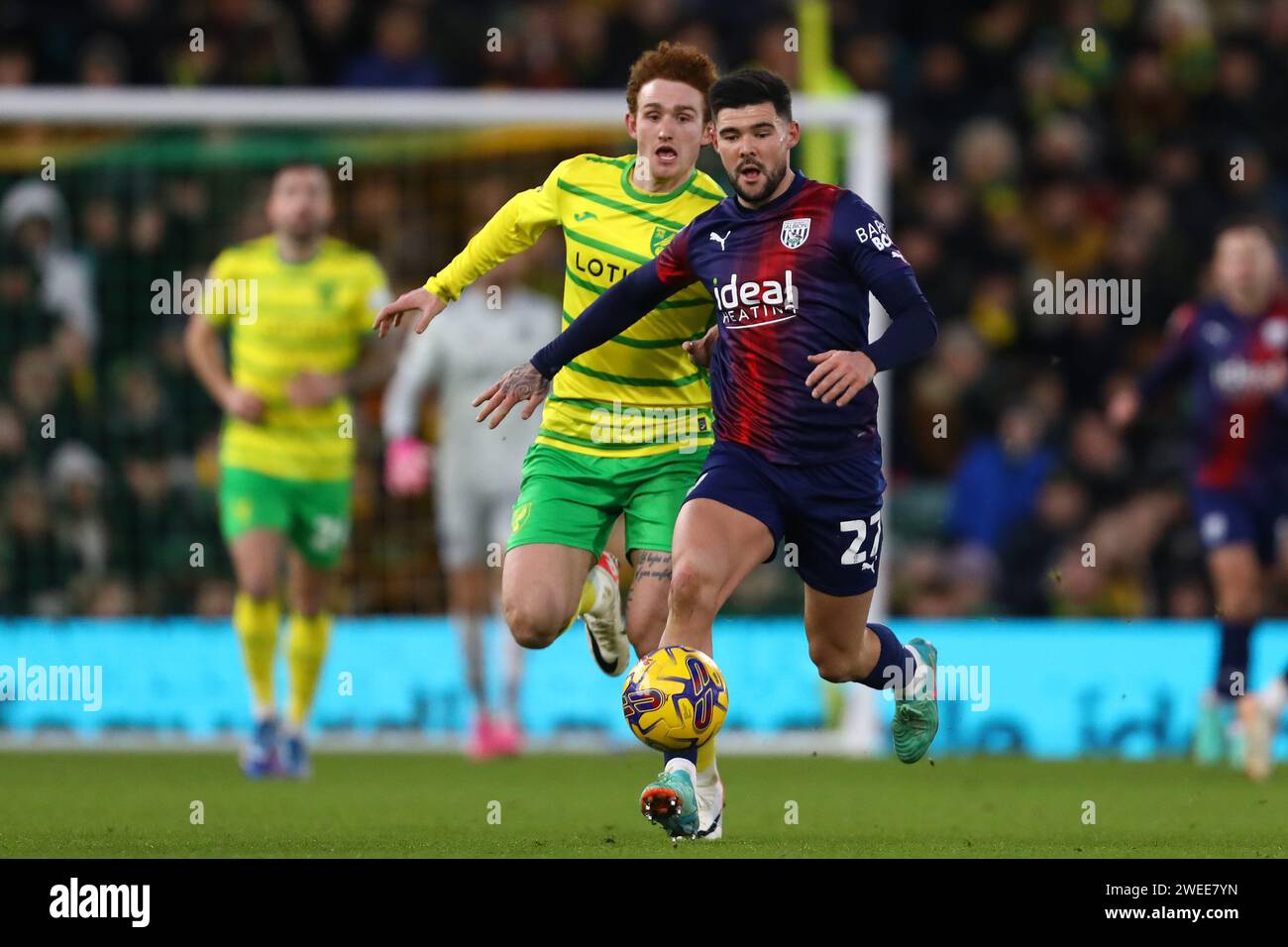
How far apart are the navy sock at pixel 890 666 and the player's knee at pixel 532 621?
1.07 meters

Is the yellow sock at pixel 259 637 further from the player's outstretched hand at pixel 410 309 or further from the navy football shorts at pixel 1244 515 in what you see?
the navy football shorts at pixel 1244 515

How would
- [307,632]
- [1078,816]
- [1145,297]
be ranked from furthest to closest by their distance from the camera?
[1145,297] → [307,632] → [1078,816]

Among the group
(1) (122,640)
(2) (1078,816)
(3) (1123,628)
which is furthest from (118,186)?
(2) (1078,816)

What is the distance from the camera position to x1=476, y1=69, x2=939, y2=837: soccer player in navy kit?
7.28 m

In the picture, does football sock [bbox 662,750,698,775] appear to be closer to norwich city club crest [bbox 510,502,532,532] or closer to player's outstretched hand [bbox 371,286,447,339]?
norwich city club crest [bbox 510,502,532,532]

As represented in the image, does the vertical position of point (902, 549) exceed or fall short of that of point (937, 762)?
it exceeds it

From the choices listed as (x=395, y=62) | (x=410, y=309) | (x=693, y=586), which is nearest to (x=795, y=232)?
(x=693, y=586)

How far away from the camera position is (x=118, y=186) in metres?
13.8

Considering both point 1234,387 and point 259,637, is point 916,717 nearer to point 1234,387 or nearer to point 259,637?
point 259,637

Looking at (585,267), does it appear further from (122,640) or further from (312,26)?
(312,26)

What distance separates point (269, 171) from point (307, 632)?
350cm

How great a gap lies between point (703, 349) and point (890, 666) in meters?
1.27

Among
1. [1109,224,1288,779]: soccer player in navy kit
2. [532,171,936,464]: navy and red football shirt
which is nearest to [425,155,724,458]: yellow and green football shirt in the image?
[532,171,936,464]: navy and red football shirt

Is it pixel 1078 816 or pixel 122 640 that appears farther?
pixel 122 640
